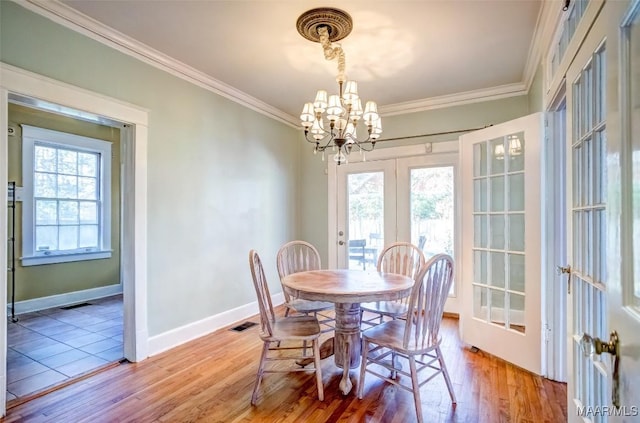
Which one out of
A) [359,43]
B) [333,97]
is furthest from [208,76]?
[333,97]

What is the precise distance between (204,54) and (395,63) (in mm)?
1690

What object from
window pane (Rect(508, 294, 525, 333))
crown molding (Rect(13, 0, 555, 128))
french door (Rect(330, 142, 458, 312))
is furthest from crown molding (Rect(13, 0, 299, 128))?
window pane (Rect(508, 294, 525, 333))

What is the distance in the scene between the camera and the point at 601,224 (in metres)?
1.18

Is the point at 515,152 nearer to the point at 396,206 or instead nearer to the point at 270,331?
the point at 396,206

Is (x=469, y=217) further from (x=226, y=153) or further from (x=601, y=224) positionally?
(x=226, y=153)

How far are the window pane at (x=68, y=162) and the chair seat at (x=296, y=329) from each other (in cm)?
409

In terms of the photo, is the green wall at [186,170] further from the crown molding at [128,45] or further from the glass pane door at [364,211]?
the glass pane door at [364,211]

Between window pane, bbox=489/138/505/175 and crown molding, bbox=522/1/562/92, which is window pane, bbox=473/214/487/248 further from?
crown molding, bbox=522/1/562/92

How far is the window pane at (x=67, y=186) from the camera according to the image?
14.7 ft

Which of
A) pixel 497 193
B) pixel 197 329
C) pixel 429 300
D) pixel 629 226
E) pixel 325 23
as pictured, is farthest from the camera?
pixel 197 329

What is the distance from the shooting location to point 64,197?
4520 millimetres

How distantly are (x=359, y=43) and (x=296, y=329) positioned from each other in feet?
7.31

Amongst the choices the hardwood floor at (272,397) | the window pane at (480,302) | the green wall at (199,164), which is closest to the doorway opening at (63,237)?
the hardwood floor at (272,397)

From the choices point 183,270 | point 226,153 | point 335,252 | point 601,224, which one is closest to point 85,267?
point 183,270
